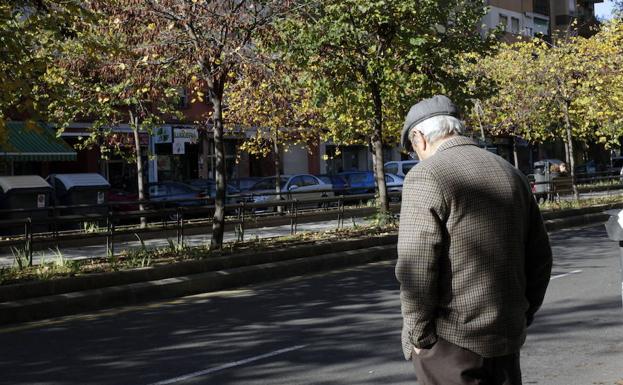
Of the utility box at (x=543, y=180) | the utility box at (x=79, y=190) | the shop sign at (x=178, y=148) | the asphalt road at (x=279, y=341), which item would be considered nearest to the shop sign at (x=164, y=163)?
the shop sign at (x=178, y=148)

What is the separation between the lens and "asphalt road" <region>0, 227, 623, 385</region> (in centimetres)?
632

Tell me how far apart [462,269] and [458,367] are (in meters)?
0.36

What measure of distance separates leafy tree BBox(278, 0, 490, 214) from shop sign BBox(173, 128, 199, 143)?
666 inches

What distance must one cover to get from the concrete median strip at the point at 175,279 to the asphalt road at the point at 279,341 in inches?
15.4

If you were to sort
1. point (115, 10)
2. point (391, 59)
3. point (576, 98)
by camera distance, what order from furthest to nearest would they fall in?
point (576, 98) < point (391, 59) < point (115, 10)

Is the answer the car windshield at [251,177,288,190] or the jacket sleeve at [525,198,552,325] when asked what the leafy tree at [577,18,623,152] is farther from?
the jacket sleeve at [525,198,552,325]

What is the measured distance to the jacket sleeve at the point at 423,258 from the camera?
2881 mm

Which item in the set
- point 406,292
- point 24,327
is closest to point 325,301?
point 24,327

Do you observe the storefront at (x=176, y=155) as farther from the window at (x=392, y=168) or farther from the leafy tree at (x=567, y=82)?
the leafy tree at (x=567, y=82)

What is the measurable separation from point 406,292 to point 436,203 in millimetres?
350

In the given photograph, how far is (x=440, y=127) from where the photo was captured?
3.11m

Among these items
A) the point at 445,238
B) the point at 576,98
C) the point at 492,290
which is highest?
the point at 576,98

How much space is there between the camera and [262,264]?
41.5 feet

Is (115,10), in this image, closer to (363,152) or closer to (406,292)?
(406,292)
